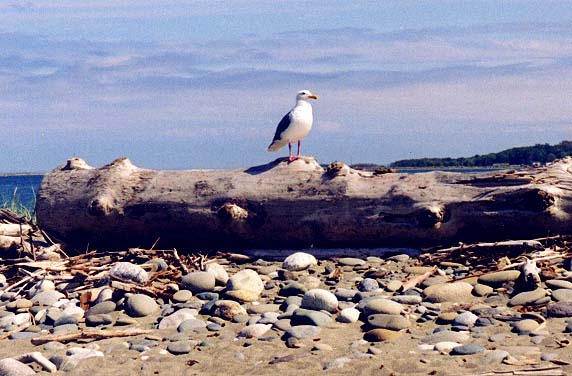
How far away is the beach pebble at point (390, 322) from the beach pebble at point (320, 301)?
489 millimetres

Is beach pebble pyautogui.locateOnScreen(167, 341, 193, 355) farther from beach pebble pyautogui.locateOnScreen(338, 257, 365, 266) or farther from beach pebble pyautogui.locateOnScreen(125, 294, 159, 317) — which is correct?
beach pebble pyautogui.locateOnScreen(338, 257, 365, 266)

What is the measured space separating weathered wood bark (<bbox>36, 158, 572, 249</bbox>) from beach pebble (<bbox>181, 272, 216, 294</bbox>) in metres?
1.48

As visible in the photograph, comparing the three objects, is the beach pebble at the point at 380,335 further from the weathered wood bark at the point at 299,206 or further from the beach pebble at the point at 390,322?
the weathered wood bark at the point at 299,206

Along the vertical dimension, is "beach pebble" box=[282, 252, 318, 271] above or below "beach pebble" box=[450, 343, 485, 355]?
above

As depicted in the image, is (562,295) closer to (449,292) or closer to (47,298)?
(449,292)

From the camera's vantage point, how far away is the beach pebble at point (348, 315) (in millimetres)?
5836

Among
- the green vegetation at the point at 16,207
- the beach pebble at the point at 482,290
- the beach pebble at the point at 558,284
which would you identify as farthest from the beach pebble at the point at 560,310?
the green vegetation at the point at 16,207

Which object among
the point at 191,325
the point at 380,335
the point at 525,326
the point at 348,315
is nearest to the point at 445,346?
the point at 380,335

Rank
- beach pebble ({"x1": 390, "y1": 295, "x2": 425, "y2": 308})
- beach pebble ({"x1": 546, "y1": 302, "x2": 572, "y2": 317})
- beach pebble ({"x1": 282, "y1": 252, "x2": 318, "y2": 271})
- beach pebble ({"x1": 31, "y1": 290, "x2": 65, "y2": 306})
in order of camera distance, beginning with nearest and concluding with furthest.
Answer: beach pebble ({"x1": 546, "y1": 302, "x2": 572, "y2": 317}) → beach pebble ({"x1": 390, "y1": 295, "x2": 425, "y2": 308}) → beach pebble ({"x1": 31, "y1": 290, "x2": 65, "y2": 306}) → beach pebble ({"x1": 282, "y1": 252, "x2": 318, "y2": 271})

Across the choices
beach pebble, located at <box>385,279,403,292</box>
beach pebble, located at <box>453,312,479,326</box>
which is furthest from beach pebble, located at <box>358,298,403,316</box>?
beach pebble, located at <box>385,279,403,292</box>

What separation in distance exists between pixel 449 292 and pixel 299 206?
259cm

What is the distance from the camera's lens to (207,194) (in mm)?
8695

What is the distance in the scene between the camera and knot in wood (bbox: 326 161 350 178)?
851 cm

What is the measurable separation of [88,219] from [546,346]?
6301 mm
